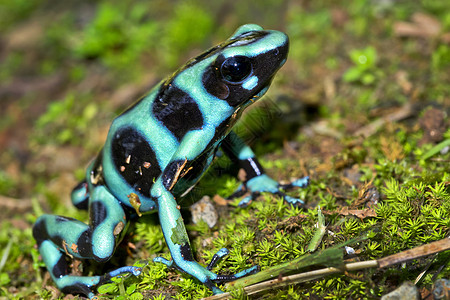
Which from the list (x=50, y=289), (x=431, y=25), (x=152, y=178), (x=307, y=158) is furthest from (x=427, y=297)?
(x=431, y=25)

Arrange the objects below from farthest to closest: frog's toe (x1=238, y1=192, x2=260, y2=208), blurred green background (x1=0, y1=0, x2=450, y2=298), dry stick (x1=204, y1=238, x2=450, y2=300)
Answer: blurred green background (x1=0, y1=0, x2=450, y2=298) → frog's toe (x1=238, y1=192, x2=260, y2=208) → dry stick (x1=204, y1=238, x2=450, y2=300)

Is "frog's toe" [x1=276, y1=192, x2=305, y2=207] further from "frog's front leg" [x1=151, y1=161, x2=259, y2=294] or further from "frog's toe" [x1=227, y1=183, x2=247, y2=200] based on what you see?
"frog's front leg" [x1=151, y1=161, x2=259, y2=294]

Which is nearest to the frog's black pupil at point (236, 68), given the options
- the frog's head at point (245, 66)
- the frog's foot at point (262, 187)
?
the frog's head at point (245, 66)

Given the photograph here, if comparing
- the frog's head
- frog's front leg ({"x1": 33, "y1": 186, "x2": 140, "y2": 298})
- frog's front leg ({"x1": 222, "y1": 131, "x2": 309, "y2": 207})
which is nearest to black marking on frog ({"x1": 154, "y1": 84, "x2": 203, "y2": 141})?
the frog's head

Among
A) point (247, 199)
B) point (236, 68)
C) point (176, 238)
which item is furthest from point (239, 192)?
point (236, 68)

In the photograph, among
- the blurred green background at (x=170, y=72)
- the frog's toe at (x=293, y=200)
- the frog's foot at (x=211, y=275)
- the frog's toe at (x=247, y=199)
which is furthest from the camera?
the blurred green background at (x=170, y=72)

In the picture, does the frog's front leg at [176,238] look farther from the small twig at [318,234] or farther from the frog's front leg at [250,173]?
the frog's front leg at [250,173]
